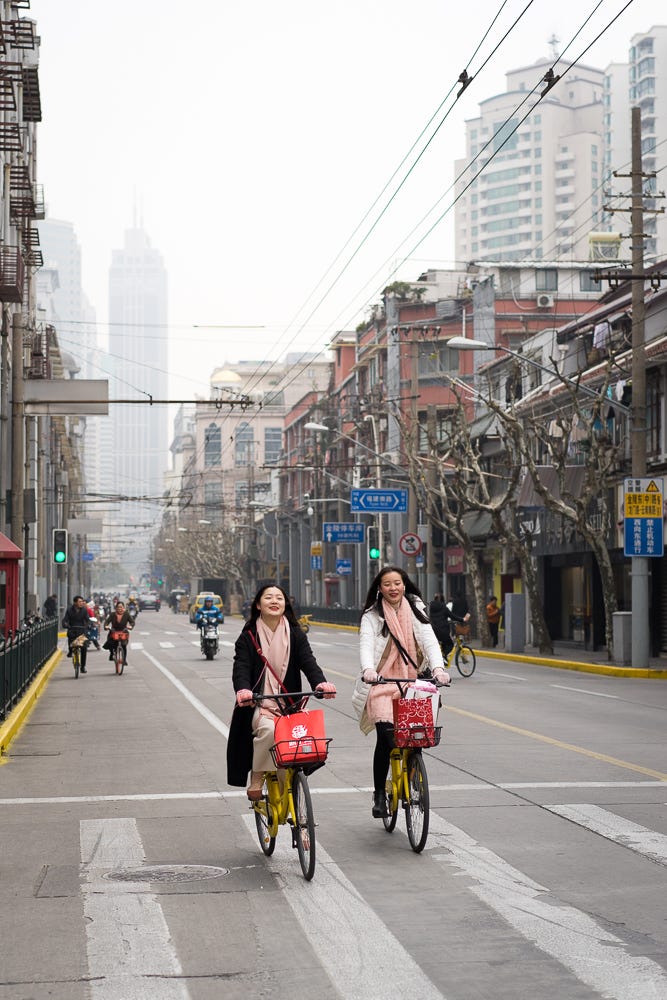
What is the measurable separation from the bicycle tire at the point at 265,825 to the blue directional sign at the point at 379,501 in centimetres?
4684

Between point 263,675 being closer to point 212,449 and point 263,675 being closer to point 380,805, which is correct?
point 380,805

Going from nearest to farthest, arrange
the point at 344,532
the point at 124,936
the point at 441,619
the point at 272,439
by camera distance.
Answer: the point at 124,936, the point at 441,619, the point at 344,532, the point at 272,439

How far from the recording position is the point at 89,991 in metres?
6.30

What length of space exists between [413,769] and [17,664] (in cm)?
1277

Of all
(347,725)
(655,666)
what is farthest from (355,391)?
(347,725)

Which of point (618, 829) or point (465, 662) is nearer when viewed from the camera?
point (618, 829)

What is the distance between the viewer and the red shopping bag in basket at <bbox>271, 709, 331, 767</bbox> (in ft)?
28.7

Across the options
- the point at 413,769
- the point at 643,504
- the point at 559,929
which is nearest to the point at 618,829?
the point at 413,769

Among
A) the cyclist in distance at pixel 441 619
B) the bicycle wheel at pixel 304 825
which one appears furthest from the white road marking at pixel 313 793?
the cyclist in distance at pixel 441 619

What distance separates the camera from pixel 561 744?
1645cm

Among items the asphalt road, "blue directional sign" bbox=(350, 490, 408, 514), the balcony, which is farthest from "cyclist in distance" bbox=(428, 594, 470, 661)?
"blue directional sign" bbox=(350, 490, 408, 514)

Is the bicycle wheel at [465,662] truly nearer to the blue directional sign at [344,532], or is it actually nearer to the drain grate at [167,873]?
the drain grate at [167,873]

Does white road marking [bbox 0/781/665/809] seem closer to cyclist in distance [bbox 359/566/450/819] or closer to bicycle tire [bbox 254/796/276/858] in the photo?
cyclist in distance [bbox 359/566/450/819]

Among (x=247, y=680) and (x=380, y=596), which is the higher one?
(x=380, y=596)
